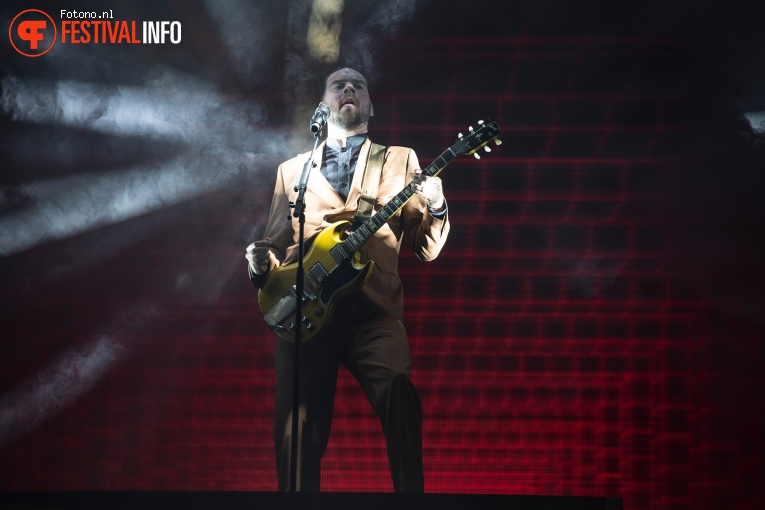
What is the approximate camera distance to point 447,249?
3947mm

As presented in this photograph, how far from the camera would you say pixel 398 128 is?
395 cm

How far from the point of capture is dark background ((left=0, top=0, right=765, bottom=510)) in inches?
149

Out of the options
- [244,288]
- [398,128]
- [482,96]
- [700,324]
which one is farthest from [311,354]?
[700,324]

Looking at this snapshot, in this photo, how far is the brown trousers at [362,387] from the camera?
10.6 ft

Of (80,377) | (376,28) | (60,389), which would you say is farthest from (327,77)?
(60,389)

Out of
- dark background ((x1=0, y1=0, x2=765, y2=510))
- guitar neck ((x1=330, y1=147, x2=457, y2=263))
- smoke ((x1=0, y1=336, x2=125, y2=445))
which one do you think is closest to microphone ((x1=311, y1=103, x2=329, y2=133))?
guitar neck ((x1=330, y1=147, x2=457, y2=263))

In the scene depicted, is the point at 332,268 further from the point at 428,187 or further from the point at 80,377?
the point at 80,377

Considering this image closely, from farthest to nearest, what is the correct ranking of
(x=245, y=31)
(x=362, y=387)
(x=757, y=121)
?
(x=245, y=31) < (x=757, y=121) < (x=362, y=387)

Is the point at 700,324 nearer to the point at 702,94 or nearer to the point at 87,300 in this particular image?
the point at 702,94

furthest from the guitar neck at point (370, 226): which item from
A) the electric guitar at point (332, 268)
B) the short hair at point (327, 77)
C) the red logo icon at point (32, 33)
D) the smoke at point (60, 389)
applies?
the red logo icon at point (32, 33)

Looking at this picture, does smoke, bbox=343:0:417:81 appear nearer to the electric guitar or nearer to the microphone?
the electric guitar

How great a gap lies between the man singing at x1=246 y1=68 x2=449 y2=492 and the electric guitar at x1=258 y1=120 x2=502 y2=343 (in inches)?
2.5

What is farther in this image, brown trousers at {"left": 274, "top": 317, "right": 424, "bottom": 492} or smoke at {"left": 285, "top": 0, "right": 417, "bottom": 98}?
smoke at {"left": 285, "top": 0, "right": 417, "bottom": 98}

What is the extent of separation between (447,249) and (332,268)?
0.80 meters
